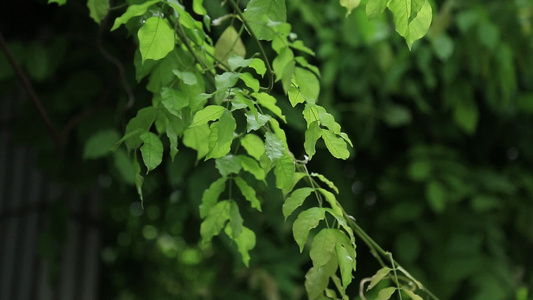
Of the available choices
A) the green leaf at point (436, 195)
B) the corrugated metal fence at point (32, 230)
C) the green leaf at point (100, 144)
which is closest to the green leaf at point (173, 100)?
the green leaf at point (100, 144)

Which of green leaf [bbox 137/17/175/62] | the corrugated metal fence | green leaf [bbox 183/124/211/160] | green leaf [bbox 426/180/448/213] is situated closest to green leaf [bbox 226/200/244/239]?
green leaf [bbox 183/124/211/160]

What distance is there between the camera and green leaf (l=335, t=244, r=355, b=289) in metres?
0.68

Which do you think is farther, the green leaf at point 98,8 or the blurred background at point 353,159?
the blurred background at point 353,159

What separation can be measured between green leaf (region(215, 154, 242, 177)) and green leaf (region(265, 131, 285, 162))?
154 mm

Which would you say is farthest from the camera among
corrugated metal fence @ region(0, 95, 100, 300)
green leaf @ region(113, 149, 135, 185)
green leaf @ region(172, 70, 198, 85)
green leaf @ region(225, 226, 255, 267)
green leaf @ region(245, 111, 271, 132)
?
corrugated metal fence @ region(0, 95, 100, 300)

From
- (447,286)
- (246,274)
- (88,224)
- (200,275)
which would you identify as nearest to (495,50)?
(447,286)

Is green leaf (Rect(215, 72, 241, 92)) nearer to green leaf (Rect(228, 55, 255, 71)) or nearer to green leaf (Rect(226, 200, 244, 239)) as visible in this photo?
green leaf (Rect(228, 55, 255, 71))

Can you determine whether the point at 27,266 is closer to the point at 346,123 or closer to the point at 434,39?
the point at 346,123

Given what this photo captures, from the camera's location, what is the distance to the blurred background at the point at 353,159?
1.72m

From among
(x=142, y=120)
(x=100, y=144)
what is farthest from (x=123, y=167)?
(x=142, y=120)

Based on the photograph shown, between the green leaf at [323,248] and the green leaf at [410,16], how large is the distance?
219 millimetres

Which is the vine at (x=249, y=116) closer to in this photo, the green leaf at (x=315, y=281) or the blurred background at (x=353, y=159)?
A: the green leaf at (x=315, y=281)

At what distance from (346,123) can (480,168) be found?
45 cm

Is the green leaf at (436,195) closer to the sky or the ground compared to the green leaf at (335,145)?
closer to the ground
